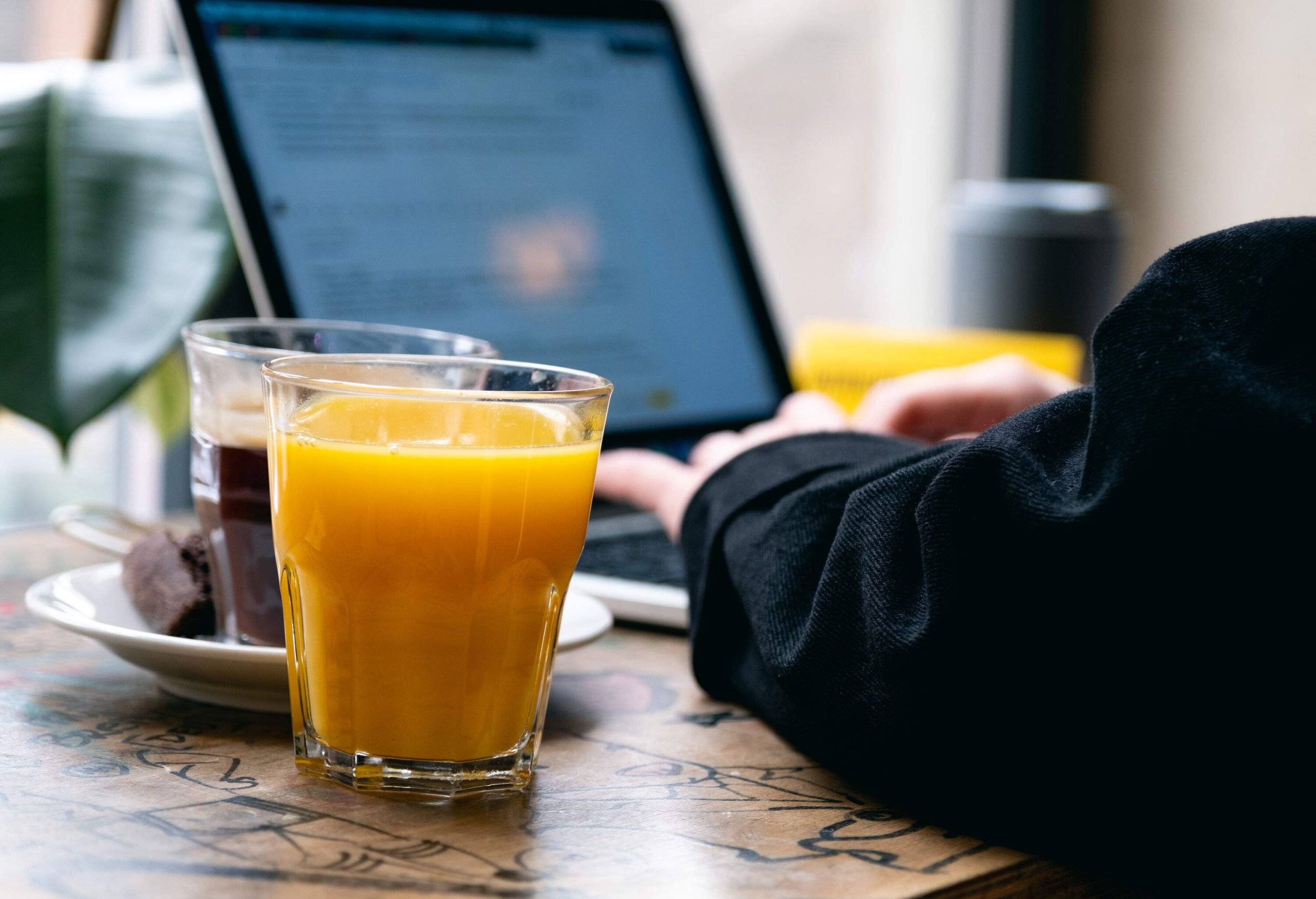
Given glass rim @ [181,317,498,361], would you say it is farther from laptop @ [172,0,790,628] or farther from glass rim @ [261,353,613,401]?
laptop @ [172,0,790,628]

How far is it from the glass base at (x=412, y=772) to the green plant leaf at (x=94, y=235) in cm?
32

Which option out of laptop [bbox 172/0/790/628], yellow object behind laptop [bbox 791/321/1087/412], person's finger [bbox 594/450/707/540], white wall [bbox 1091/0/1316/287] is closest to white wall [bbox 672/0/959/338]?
white wall [bbox 1091/0/1316/287]

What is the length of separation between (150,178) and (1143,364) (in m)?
0.59

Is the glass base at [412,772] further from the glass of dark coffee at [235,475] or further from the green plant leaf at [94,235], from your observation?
the green plant leaf at [94,235]

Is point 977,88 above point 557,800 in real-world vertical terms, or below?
above

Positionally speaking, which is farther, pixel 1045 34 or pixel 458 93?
pixel 1045 34

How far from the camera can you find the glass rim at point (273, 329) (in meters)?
0.49

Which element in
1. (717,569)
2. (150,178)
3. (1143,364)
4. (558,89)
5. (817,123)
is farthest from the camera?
(817,123)

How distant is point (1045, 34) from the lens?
5.70 ft

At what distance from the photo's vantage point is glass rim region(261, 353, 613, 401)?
39 cm

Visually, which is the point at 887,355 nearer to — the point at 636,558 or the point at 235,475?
the point at 636,558

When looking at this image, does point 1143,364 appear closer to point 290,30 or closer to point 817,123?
point 290,30

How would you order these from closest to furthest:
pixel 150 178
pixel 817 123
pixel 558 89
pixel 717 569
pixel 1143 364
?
pixel 1143 364
pixel 717 569
pixel 150 178
pixel 558 89
pixel 817 123

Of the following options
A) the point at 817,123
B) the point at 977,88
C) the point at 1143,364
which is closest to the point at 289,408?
the point at 1143,364
